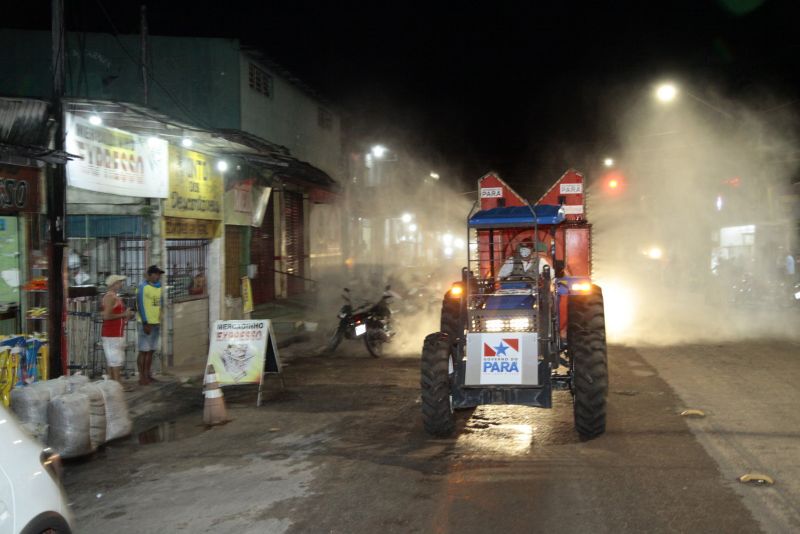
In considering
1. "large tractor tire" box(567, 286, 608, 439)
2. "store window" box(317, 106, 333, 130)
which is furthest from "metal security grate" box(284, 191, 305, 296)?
"large tractor tire" box(567, 286, 608, 439)

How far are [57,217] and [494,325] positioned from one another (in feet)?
20.0

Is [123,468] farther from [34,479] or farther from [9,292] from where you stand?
[9,292]

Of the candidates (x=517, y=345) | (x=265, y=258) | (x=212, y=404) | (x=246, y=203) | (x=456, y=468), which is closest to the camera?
(x=456, y=468)

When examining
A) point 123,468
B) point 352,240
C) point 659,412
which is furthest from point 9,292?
point 352,240

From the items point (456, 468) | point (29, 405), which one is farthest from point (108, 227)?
point (456, 468)

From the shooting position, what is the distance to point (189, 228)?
14.5 meters

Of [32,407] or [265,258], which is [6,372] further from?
[265,258]

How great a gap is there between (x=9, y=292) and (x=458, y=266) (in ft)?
58.1

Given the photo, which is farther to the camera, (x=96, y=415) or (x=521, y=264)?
(x=521, y=264)

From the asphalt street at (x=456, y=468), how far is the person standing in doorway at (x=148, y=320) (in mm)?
1260

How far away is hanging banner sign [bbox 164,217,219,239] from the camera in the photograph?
13.6m

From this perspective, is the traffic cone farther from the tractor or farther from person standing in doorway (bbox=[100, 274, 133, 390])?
the tractor

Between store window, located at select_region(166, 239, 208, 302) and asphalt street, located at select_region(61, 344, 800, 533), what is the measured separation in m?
4.55

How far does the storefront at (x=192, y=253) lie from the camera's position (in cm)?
1370
